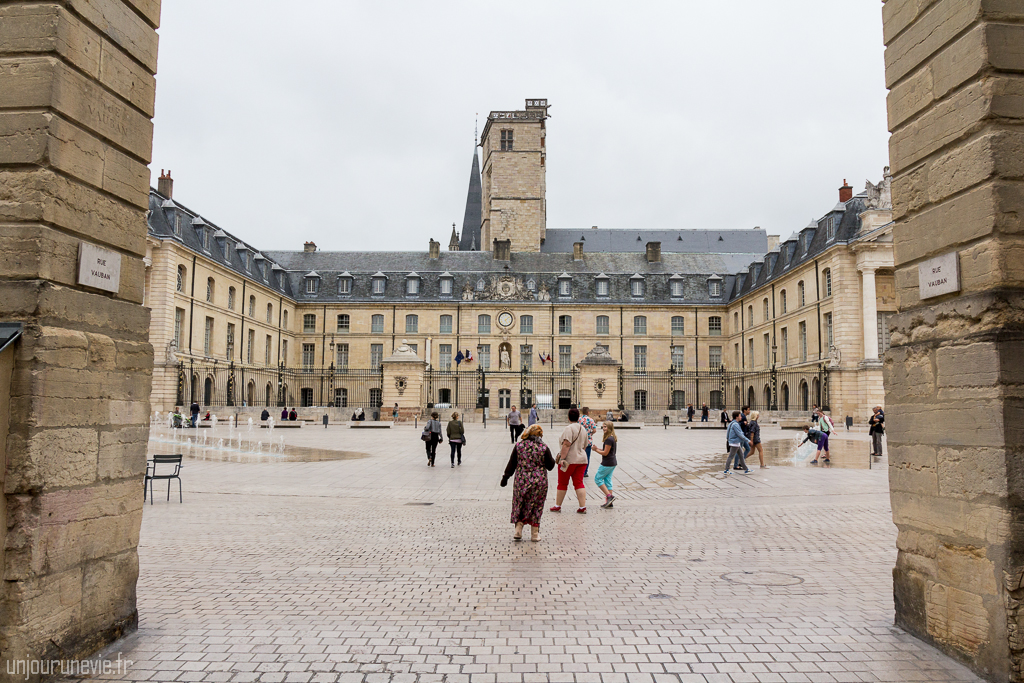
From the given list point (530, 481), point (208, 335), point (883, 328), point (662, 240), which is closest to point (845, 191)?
point (883, 328)

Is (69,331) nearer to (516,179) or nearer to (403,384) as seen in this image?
(403,384)

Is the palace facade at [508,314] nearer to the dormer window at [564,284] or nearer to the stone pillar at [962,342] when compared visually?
the dormer window at [564,284]

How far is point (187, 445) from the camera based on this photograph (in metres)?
21.9

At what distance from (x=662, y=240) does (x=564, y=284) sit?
18249 mm

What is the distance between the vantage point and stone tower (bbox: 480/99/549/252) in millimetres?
67000

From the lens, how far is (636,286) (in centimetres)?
5819

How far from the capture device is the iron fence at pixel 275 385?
134ft

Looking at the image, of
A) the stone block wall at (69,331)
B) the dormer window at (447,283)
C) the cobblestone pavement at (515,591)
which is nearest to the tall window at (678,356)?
the dormer window at (447,283)

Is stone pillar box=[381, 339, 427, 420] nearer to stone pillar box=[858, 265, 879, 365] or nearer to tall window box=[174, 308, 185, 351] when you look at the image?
tall window box=[174, 308, 185, 351]

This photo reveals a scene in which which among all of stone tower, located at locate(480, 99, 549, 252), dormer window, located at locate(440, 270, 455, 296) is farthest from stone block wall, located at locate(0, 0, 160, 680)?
stone tower, located at locate(480, 99, 549, 252)

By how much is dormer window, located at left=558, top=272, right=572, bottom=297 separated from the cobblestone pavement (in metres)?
46.5

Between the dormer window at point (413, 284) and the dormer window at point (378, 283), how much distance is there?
1.87m

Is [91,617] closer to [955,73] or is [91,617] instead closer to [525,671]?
[525,671]

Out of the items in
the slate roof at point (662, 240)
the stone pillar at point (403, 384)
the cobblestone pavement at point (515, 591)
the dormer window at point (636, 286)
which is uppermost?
the slate roof at point (662, 240)
